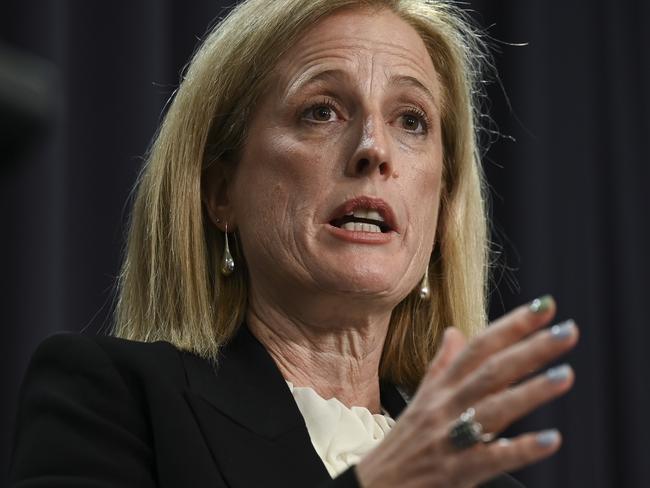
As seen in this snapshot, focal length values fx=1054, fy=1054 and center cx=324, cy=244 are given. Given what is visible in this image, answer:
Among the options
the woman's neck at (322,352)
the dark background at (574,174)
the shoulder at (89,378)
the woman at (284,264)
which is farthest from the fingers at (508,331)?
the dark background at (574,174)

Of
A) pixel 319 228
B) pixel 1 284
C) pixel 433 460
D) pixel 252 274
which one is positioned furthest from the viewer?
pixel 1 284

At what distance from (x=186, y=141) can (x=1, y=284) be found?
662 mm

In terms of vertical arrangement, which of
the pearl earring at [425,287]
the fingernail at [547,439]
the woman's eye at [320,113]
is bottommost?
the fingernail at [547,439]

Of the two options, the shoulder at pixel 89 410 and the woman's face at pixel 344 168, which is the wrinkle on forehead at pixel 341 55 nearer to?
the woman's face at pixel 344 168

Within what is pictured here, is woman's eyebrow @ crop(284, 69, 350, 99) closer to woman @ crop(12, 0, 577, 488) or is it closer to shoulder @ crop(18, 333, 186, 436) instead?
woman @ crop(12, 0, 577, 488)

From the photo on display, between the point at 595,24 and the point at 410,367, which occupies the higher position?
the point at 595,24

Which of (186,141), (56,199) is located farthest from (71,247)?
(186,141)

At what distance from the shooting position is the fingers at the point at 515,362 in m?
0.86

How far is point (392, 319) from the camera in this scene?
1854 mm

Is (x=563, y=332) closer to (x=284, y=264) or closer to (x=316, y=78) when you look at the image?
(x=284, y=264)

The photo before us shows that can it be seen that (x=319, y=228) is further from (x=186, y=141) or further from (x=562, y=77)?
(x=562, y=77)

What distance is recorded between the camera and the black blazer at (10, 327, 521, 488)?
1.25 meters

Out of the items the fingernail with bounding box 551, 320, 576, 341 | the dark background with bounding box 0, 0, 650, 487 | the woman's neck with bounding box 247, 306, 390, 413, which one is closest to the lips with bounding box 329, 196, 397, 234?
the woman's neck with bounding box 247, 306, 390, 413

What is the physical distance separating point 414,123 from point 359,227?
25 cm
